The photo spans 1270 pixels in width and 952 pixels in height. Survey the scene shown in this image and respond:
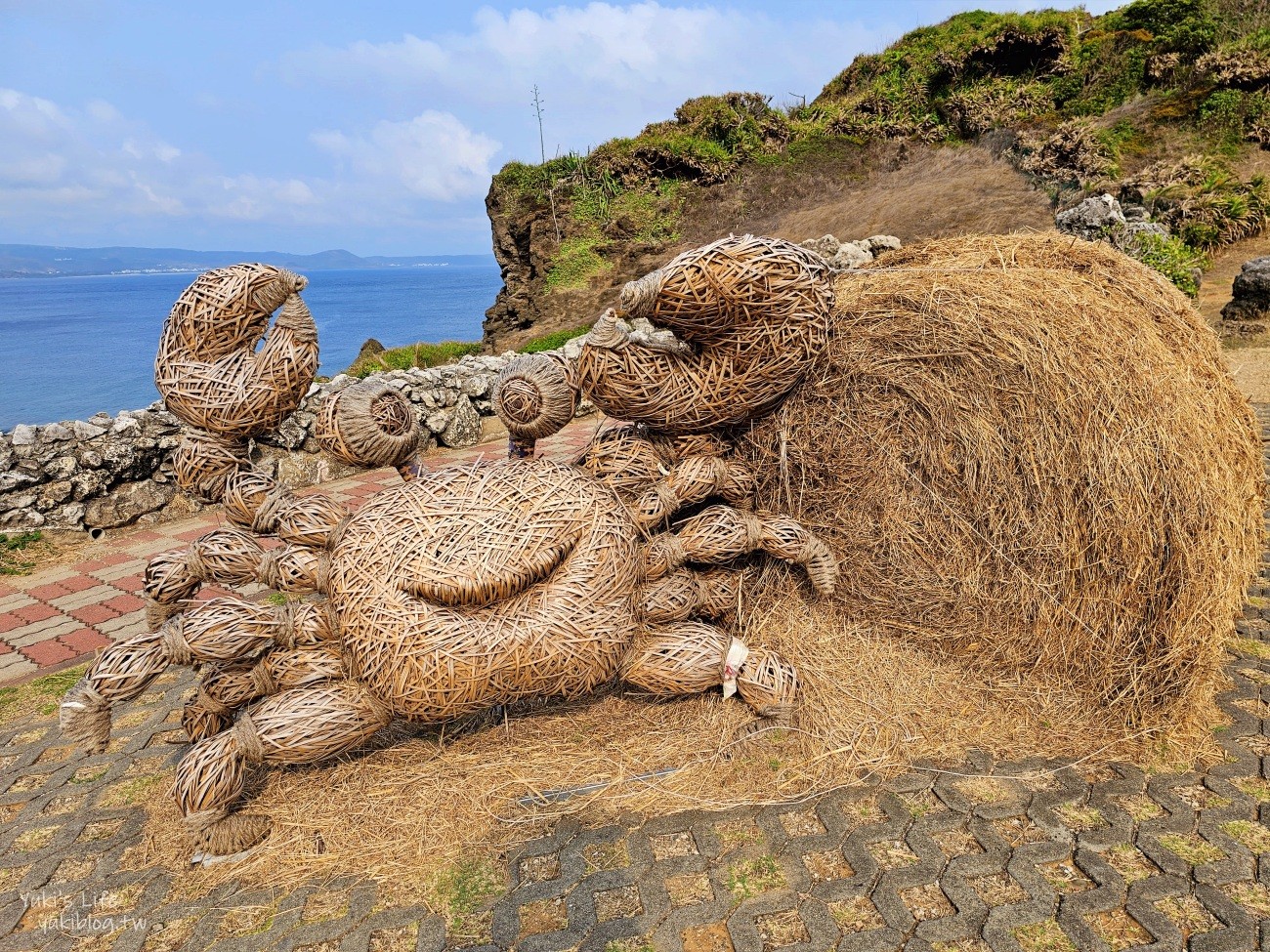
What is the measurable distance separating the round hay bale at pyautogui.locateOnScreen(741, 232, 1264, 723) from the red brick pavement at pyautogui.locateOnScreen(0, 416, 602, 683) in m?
2.44

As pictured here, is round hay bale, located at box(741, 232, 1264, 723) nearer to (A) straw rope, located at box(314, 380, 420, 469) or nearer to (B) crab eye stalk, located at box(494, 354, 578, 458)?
(B) crab eye stalk, located at box(494, 354, 578, 458)

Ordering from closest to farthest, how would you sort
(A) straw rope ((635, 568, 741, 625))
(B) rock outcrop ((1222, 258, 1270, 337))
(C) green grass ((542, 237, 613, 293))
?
(A) straw rope ((635, 568, 741, 625)) → (B) rock outcrop ((1222, 258, 1270, 337)) → (C) green grass ((542, 237, 613, 293))

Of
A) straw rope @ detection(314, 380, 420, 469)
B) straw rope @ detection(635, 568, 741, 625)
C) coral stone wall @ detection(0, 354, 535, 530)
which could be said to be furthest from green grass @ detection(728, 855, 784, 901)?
coral stone wall @ detection(0, 354, 535, 530)

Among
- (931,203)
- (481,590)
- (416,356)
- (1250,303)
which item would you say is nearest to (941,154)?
(931,203)

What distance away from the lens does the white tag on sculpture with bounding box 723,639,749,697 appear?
3.05 m

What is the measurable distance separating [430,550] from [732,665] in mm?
1303

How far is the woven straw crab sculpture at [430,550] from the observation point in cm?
260

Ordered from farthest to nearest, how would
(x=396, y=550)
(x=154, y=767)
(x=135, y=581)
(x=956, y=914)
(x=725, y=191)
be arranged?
1. (x=725, y=191)
2. (x=135, y=581)
3. (x=154, y=767)
4. (x=396, y=550)
5. (x=956, y=914)

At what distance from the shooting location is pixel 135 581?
5.81m

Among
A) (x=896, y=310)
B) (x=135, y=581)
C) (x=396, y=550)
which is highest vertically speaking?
(x=896, y=310)

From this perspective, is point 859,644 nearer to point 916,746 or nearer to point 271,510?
point 916,746

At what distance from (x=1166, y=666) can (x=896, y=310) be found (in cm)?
179

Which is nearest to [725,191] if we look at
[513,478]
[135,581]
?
[135,581]

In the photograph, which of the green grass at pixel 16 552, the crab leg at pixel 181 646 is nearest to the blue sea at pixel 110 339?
the crab leg at pixel 181 646
